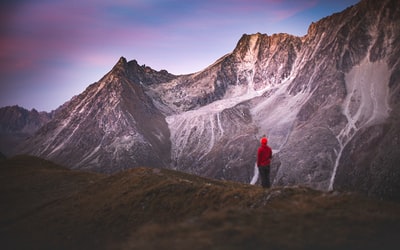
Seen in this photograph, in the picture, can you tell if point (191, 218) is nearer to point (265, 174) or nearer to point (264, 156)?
point (265, 174)

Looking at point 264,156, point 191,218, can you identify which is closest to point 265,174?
point 264,156

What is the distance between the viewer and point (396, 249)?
22.8 metres

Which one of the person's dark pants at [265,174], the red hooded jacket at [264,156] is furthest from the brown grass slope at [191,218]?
the red hooded jacket at [264,156]

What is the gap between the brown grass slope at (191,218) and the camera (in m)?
24.9

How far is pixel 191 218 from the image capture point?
3059 centimetres

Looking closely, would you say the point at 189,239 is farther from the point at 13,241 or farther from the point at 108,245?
the point at 13,241

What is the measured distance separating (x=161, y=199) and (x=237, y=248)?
13.4m

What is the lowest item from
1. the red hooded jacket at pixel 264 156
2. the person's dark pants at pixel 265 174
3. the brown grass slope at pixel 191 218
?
the brown grass slope at pixel 191 218

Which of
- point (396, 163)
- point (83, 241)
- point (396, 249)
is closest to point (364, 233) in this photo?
point (396, 249)

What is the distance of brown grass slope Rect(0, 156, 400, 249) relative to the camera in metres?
24.9

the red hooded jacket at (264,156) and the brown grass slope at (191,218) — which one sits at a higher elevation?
the red hooded jacket at (264,156)

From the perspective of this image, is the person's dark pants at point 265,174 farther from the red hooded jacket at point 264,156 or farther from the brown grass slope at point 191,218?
the brown grass slope at point 191,218

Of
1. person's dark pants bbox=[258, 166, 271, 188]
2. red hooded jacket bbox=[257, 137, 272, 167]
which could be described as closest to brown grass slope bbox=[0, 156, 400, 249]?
person's dark pants bbox=[258, 166, 271, 188]

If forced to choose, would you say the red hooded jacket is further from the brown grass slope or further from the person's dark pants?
the brown grass slope
